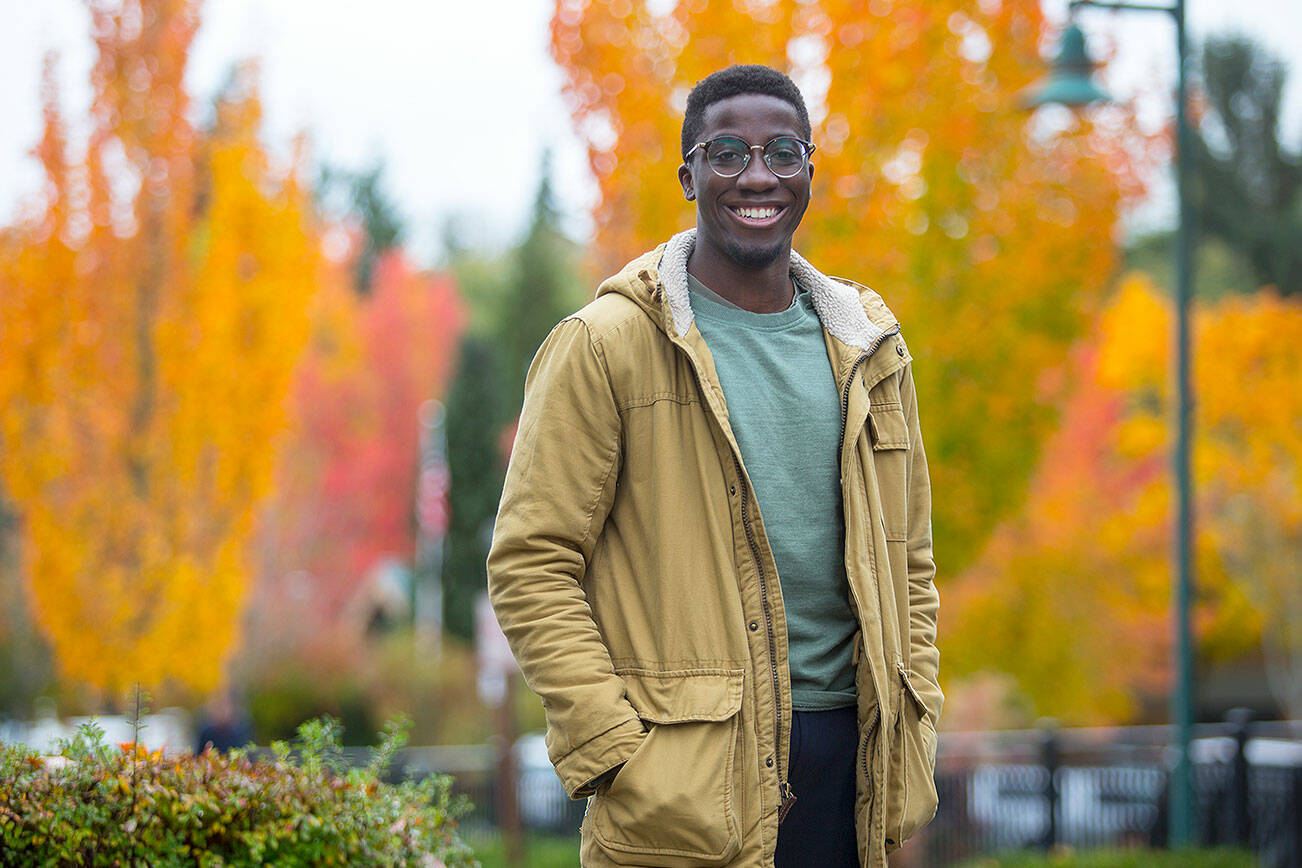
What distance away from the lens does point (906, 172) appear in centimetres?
924

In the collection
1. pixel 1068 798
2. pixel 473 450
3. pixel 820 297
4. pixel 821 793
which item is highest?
pixel 820 297

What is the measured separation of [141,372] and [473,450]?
70.3ft

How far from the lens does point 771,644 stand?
241 centimetres

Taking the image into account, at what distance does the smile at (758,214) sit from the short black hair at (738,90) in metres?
0.18

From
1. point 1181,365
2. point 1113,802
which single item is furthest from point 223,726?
point 1113,802

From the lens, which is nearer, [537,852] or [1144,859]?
[1144,859]

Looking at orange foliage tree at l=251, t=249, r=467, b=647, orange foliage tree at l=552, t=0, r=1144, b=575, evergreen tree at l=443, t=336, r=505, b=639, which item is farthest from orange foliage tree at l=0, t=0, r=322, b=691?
evergreen tree at l=443, t=336, r=505, b=639

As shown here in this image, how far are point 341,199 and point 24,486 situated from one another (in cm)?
3613

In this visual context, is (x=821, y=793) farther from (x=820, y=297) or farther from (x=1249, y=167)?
(x=1249, y=167)

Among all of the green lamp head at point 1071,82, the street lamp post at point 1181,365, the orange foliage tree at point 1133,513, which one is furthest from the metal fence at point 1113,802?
the green lamp head at point 1071,82

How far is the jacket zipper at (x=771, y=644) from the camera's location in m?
2.39

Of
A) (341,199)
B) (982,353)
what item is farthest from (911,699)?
(341,199)

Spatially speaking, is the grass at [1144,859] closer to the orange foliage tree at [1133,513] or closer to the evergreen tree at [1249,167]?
the orange foliage tree at [1133,513]

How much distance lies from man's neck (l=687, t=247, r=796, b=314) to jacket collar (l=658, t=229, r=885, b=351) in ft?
0.15
